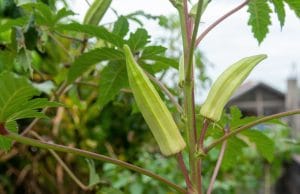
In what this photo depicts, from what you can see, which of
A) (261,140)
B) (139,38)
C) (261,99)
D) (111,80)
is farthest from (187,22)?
(261,99)

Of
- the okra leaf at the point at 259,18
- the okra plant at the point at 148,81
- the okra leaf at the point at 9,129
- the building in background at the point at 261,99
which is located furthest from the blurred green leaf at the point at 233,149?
the building in background at the point at 261,99

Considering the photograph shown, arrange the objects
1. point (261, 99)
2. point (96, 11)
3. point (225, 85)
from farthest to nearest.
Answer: point (261, 99)
point (96, 11)
point (225, 85)

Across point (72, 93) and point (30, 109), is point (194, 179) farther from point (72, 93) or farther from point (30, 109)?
point (72, 93)

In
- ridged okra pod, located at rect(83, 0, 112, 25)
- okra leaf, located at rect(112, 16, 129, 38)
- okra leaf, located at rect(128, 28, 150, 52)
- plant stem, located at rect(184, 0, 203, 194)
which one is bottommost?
plant stem, located at rect(184, 0, 203, 194)

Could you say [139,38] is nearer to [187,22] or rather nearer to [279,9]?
[187,22]

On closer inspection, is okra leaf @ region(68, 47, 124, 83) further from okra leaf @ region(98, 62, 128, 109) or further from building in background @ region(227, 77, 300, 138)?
building in background @ region(227, 77, 300, 138)

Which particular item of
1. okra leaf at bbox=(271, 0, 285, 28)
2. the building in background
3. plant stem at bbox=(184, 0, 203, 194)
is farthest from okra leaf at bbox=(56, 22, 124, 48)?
the building in background

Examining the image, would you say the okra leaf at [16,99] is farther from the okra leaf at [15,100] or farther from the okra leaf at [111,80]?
the okra leaf at [111,80]
